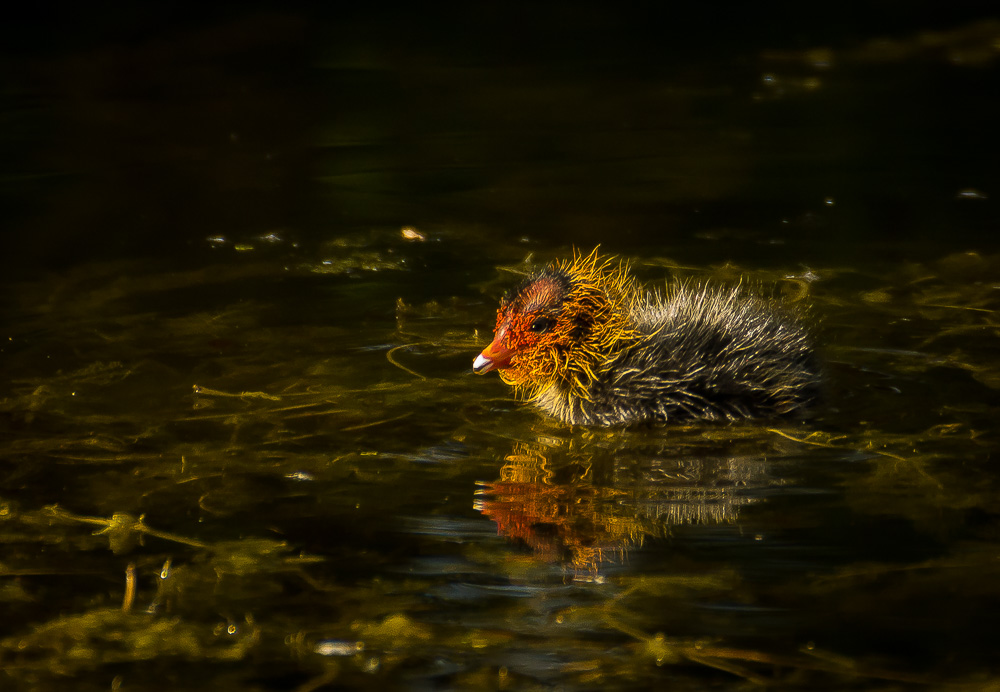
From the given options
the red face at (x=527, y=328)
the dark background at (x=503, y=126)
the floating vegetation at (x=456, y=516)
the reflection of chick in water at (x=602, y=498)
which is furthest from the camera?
the dark background at (x=503, y=126)

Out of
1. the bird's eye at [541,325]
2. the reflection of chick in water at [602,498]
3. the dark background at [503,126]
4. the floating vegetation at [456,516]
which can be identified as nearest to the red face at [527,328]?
the bird's eye at [541,325]

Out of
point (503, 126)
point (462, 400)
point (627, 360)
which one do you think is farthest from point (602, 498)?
point (503, 126)

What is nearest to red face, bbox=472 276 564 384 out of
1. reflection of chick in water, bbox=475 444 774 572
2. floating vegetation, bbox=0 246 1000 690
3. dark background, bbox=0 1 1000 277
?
floating vegetation, bbox=0 246 1000 690

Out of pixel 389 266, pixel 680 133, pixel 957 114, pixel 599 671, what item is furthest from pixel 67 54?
pixel 599 671

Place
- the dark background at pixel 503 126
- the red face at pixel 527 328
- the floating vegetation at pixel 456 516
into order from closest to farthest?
the floating vegetation at pixel 456 516 → the red face at pixel 527 328 → the dark background at pixel 503 126

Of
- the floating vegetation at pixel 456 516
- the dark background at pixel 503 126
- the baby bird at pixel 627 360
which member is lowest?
the floating vegetation at pixel 456 516

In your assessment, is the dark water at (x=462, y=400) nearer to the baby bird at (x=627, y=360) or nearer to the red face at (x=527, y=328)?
the baby bird at (x=627, y=360)

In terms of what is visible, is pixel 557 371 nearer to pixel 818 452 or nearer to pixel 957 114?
pixel 818 452
